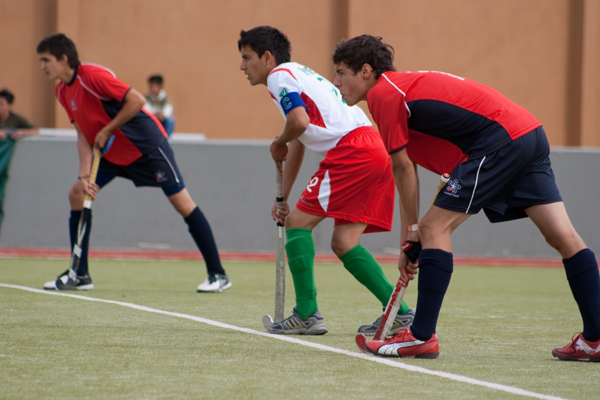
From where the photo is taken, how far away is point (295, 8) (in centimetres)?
1535

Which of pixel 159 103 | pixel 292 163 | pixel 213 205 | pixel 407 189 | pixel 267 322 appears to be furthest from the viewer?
pixel 159 103

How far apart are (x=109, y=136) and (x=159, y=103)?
647 centimetres

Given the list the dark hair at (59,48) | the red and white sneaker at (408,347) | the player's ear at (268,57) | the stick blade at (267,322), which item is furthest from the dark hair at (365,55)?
the dark hair at (59,48)

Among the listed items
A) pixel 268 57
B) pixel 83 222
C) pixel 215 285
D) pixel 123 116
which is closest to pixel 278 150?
pixel 268 57

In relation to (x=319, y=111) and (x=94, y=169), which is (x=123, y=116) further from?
(x=319, y=111)

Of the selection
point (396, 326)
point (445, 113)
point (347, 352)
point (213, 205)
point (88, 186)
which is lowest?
point (213, 205)

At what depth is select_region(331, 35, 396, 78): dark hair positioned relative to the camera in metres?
4.12

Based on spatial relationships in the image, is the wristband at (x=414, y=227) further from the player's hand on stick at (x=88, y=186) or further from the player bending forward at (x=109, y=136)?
the player's hand on stick at (x=88, y=186)

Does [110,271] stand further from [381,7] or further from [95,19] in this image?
[381,7]

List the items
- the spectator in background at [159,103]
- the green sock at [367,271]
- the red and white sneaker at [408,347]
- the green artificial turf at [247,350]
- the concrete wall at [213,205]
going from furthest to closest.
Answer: the spectator in background at [159,103]
the concrete wall at [213,205]
the green sock at [367,271]
the red and white sneaker at [408,347]
the green artificial turf at [247,350]

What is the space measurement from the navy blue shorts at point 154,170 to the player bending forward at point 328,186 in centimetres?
202

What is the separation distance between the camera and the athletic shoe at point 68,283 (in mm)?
6531

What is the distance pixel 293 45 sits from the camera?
50.5ft

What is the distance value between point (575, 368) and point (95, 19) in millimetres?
12638
